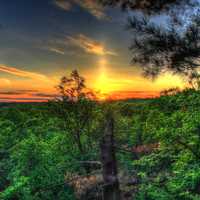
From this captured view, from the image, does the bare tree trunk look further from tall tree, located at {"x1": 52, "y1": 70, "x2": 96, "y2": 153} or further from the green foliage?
tall tree, located at {"x1": 52, "y1": 70, "x2": 96, "y2": 153}

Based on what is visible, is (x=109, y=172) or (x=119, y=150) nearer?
(x=109, y=172)

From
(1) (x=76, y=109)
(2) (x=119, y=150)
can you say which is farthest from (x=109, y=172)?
(1) (x=76, y=109)

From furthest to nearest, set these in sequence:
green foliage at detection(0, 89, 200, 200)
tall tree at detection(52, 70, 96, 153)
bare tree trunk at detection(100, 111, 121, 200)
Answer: tall tree at detection(52, 70, 96, 153) → green foliage at detection(0, 89, 200, 200) → bare tree trunk at detection(100, 111, 121, 200)

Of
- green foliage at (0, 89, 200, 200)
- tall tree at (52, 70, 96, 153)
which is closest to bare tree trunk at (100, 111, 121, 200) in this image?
green foliage at (0, 89, 200, 200)

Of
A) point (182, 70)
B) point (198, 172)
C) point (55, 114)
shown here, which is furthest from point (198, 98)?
point (55, 114)

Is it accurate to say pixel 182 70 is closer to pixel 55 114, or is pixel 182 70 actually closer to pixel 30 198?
pixel 30 198

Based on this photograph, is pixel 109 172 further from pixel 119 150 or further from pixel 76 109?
pixel 76 109

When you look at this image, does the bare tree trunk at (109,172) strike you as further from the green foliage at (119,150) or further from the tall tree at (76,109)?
the tall tree at (76,109)

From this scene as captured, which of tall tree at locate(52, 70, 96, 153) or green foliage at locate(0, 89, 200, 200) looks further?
tall tree at locate(52, 70, 96, 153)

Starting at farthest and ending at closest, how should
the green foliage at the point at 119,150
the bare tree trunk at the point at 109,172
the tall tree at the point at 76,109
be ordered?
the tall tree at the point at 76,109, the green foliage at the point at 119,150, the bare tree trunk at the point at 109,172

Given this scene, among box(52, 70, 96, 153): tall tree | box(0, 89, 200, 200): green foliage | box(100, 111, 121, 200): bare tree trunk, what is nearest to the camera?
box(100, 111, 121, 200): bare tree trunk

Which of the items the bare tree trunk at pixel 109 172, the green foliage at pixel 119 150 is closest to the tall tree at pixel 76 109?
the green foliage at pixel 119 150

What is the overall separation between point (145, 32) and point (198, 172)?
5421 millimetres

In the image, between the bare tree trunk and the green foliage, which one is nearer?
the bare tree trunk
